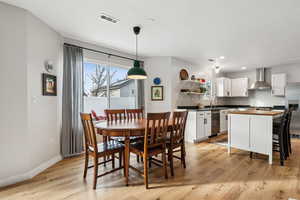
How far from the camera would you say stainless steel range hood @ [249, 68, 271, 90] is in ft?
19.7

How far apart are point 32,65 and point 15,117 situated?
2.72 ft

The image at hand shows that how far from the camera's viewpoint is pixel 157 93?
489 cm

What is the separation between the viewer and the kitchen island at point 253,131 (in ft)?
9.96

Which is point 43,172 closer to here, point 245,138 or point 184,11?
point 184,11

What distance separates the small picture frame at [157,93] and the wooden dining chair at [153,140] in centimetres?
244

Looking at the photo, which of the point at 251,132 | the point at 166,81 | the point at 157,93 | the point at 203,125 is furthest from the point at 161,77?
the point at 251,132

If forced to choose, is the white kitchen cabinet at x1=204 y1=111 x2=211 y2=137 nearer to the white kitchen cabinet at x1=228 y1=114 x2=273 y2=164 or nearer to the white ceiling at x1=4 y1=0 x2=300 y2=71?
the white kitchen cabinet at x1=228 y1=114 x2=273 y2=164

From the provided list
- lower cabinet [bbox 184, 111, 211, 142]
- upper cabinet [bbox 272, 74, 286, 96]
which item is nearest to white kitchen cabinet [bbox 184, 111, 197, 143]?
lower cabinet [bbox 184, 111, 211, 142]

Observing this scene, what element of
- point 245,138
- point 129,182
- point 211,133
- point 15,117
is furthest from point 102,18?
point 211,133

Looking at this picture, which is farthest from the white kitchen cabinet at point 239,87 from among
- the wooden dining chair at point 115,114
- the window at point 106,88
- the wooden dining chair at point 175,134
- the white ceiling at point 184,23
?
the wooden dining chair at point 115,114

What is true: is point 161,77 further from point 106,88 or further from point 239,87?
point 239,87

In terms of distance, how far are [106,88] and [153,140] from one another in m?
2.37

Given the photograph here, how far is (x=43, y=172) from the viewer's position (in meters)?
2.69

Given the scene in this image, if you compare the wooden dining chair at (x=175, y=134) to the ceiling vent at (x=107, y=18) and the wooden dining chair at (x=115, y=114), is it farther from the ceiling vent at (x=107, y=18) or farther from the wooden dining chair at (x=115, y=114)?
the ceiling vent at (x=107, y=18)
